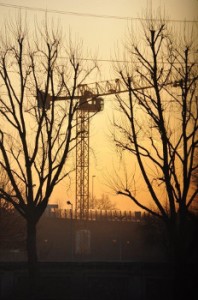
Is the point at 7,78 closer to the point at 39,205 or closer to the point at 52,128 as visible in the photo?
the point at 52,128

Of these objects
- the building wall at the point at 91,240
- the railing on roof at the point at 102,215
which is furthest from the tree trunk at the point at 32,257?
the railing on roof at the point at 102,215

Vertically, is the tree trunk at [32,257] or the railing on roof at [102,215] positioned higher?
the railing on roof at [102,215]

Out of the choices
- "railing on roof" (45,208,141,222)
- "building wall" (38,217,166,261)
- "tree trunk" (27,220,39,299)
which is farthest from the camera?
"railing on roof" (45,208,141,222)

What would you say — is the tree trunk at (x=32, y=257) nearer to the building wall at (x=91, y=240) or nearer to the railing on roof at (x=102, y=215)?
the building wall at (x=91, y=240)

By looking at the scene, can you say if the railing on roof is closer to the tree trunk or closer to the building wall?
the building wall

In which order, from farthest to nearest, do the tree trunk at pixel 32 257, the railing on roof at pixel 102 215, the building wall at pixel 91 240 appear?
the railing on roof at pixel 102 215 → the building wall at pixel 91 240 → the tree trunk at pixel 32 257

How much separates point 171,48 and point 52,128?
439cm

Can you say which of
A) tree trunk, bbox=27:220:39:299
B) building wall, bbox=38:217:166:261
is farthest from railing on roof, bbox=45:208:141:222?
tree trunk, bbox=27:220:39:299

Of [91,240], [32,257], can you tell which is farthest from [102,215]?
[32,257]

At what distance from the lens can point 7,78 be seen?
64.7ft

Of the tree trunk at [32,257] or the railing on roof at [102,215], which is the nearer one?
the tree trunk at [32,257]

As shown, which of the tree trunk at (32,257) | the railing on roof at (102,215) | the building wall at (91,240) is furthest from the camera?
the railing on roof at (102,215)

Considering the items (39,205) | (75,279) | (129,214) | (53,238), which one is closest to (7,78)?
(39,205)

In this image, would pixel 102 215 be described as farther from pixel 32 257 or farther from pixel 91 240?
A: pixel 32 257
